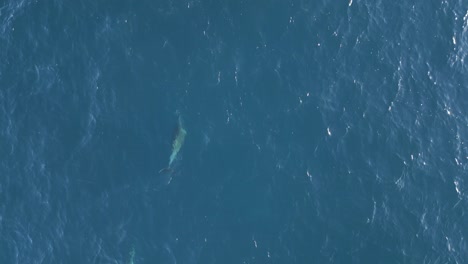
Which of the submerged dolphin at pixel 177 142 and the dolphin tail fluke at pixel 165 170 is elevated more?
the submerged dolphin at pixel 177 142

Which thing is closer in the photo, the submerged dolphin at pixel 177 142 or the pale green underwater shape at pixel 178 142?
the submerged dolphin at pixel 177 142

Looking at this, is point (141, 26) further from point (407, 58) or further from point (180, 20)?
point (407, 58)

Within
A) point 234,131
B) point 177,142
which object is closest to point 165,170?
point 177,142

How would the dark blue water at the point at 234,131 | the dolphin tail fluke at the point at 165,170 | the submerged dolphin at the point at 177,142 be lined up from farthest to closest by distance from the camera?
the submerged dolphin at the point at 177,142 → the dolphin tail fluke at the point at 165,170 → the dark blue water at the point at 234,131

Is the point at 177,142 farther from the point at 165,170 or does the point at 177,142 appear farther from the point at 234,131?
the point at 234,131

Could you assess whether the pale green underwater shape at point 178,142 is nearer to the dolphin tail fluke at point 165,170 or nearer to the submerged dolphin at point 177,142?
the submerged dolphin at point 177,142

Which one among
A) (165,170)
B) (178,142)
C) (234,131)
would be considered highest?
(178,142)

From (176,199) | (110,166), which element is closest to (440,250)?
(176,199)

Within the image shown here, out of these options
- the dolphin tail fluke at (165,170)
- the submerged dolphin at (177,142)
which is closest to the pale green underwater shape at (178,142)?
the submerged dolphin at (177,142)
